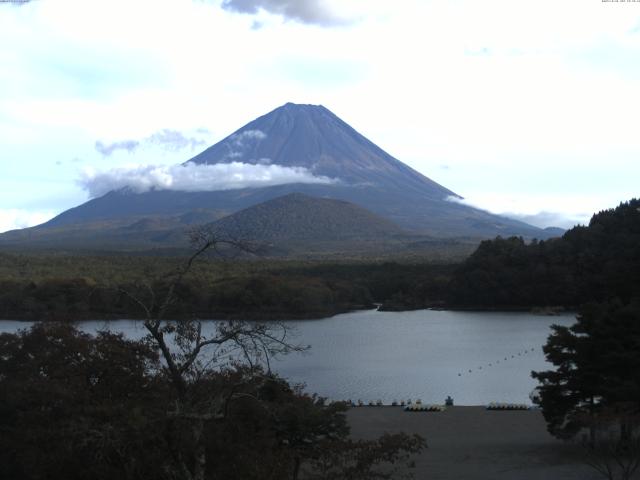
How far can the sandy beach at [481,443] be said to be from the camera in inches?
429

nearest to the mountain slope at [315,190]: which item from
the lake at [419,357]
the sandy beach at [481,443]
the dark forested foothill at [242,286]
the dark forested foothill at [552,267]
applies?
the dark forested foothill at [242,286]

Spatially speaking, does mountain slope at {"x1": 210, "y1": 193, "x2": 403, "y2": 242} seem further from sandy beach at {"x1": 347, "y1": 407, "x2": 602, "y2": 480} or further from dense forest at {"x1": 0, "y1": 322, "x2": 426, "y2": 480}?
dense forest at {"x1": 0, "y1": 322, "x2": 426, "y2": 480}

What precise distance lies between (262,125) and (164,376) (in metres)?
120

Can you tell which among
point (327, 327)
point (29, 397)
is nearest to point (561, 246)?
point (327, 327)

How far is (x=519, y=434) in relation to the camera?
13.8 metres

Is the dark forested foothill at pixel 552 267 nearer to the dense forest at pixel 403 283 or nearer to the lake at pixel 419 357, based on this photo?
the dense forest at pixel 403 283

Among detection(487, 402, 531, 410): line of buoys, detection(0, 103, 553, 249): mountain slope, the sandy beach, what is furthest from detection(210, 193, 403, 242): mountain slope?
the sandy beach

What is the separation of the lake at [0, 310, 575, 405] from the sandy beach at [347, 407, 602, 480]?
2.22 metres

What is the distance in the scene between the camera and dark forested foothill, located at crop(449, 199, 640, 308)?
40.6m

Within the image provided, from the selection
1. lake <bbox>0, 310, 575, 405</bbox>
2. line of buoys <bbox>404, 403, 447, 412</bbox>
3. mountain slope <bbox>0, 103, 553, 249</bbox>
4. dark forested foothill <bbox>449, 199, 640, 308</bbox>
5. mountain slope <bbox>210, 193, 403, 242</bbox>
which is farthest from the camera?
mountain slope <bbox>0, 103, 553, 249</bbox>

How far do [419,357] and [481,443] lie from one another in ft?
40.3

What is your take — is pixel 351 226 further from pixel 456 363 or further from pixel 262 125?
pixel 456 363

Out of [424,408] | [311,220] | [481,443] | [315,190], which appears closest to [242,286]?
[424,408]

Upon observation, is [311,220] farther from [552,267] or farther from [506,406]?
[506,406]
